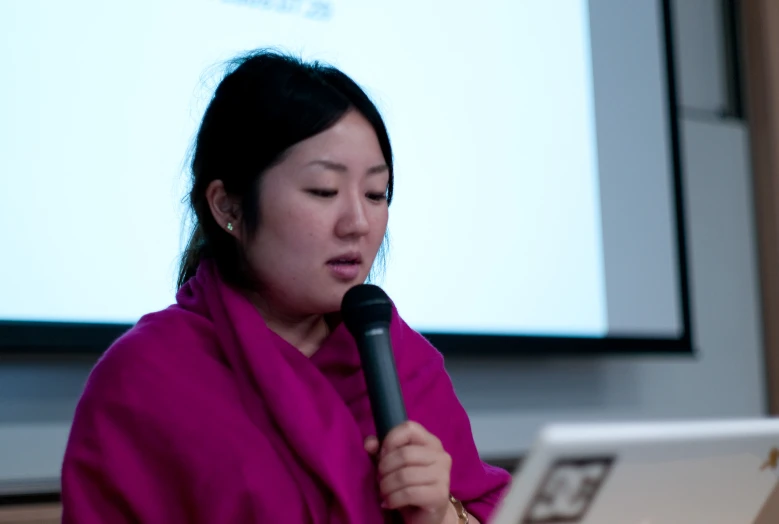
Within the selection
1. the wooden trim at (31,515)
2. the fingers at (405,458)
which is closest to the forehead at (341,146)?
the fingers at (405,458)

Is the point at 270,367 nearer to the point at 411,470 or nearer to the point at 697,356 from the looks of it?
the point at 411,470

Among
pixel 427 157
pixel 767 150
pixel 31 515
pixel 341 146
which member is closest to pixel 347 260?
pixel 341 146

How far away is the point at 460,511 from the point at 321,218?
1.14 feet

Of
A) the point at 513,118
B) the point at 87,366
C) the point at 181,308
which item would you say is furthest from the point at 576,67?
the point at 181,308

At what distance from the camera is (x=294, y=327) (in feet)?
3.64

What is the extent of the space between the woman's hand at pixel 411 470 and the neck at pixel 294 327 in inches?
10.4

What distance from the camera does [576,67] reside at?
238 centimetres

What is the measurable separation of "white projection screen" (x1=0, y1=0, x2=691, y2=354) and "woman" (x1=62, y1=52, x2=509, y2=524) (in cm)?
18

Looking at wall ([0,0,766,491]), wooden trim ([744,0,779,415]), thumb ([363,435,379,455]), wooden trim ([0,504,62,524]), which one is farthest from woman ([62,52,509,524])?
wooden trim ([744,0,779,415])

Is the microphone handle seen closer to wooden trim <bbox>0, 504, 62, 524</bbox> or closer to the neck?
the neck

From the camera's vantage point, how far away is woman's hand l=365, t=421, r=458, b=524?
854 mm

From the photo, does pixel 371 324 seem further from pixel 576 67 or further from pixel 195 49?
pixel 576 67

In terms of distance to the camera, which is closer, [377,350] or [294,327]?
[377,350]

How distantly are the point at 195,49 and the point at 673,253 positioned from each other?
1.33 meters
